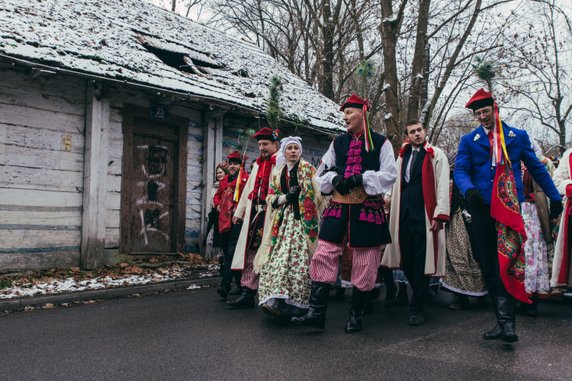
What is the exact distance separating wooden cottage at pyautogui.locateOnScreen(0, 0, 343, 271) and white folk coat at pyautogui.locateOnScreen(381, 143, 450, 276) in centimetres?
536

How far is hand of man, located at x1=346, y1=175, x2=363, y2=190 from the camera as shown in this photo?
4914 mm

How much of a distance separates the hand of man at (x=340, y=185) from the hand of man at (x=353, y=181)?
31mm

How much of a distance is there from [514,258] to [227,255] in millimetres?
3719

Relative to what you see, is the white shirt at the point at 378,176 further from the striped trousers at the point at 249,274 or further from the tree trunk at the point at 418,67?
the tree trunk at the point at 418,67

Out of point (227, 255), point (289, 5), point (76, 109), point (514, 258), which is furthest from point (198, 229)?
point (289, 5)

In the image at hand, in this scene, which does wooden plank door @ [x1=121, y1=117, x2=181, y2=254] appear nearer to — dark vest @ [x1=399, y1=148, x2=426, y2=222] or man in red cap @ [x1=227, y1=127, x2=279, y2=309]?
man in red cap @ [x1=227, y1=127, x2=279, y2=309]

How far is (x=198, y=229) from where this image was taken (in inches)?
463

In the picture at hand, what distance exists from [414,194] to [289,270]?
5.02ft

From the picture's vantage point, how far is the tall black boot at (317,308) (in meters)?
4.96

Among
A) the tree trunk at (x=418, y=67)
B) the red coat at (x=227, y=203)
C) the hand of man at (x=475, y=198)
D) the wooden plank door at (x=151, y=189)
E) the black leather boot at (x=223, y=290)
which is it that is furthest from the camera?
the tree trunk at (x=418, y=67)

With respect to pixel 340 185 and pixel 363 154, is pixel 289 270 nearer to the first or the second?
pixel 340 185

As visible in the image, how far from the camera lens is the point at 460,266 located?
6660 millimetres

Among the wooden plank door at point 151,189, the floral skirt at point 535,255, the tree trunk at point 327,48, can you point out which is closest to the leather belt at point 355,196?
the floral skirt at point 535,255

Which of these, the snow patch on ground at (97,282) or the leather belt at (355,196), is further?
the snow patch on ground at (97,282)
